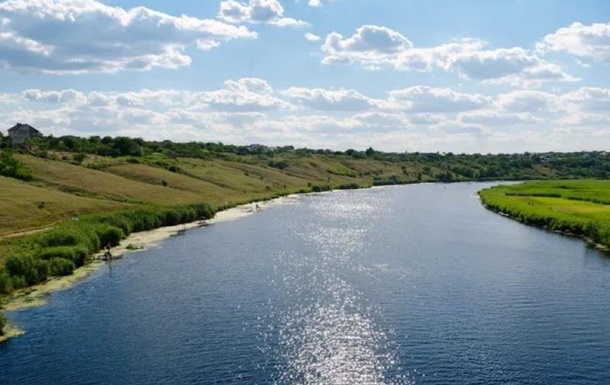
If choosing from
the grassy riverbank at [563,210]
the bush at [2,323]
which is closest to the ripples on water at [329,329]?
the bush at [2,323]

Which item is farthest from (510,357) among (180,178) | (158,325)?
(180,178)

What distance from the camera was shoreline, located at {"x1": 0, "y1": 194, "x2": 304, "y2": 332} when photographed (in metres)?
51.5

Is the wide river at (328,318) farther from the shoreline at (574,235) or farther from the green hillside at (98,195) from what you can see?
the green hillside at (98,195)

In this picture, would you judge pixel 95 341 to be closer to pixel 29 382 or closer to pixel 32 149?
pixel 29 382

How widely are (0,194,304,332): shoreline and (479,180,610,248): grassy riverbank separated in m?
50.2

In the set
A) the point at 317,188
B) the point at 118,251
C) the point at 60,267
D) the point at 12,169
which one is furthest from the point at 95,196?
the point at 317,188

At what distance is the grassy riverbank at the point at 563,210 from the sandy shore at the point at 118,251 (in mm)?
50098

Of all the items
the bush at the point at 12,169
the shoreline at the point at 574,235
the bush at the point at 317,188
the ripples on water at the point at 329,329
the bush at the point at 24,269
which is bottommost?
the ripples on water at the point at 329,329

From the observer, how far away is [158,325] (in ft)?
155

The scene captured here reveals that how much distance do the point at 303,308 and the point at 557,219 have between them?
209ft

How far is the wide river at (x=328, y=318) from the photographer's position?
127ft

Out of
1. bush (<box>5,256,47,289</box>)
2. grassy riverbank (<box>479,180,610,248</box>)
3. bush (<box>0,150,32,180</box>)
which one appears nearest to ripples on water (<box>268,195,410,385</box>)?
bush (<box>5,256,47,289</box>)

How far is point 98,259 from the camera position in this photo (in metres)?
71.3

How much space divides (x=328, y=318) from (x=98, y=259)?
110 feet
